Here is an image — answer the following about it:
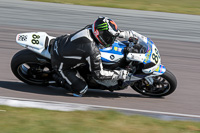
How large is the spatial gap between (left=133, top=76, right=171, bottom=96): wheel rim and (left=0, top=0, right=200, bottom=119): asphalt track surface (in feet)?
0.46

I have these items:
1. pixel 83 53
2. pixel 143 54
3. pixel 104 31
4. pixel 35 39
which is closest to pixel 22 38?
pixel 35 39

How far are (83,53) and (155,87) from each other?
5.27 feet

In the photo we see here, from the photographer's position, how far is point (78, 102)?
21.3ft

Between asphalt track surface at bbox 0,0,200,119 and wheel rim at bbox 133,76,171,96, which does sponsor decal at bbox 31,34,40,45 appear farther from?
wheel rim at bbox 133,76,171,96

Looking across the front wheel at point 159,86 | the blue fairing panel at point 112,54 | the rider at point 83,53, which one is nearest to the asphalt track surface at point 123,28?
the front wheel at point 159,86

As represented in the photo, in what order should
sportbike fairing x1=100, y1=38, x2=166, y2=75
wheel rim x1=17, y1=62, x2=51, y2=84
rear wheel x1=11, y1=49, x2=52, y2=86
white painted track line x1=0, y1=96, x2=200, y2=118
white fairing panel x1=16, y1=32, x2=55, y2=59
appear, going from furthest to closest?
1. wheel rim x1=17, y1=62, x2=51, y2=84
2. rear wheel x1=11, y1=49, x2=52, y2=86
3. white fairing panel x1=16, y1=32, x2=55, y2=59
4. sportbike fairing x1=100, y1=38, x2=166, y2=75
5. white painted track line x1=0, y1=96, x2=200, y2=118

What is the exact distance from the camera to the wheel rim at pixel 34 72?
6828 mm

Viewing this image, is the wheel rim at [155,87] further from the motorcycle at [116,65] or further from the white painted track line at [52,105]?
the white painted track line at [52,105]

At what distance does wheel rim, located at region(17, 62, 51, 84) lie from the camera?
6.83 m

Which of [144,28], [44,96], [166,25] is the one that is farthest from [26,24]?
[44,96]

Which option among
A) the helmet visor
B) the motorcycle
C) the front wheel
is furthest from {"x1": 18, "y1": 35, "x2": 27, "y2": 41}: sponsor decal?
the front wheel

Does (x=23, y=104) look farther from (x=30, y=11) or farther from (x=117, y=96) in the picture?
(x=30, y=11)

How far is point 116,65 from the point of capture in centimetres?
646

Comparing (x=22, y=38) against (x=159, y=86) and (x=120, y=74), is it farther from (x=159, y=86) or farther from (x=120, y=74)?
(x=159, y=86)
